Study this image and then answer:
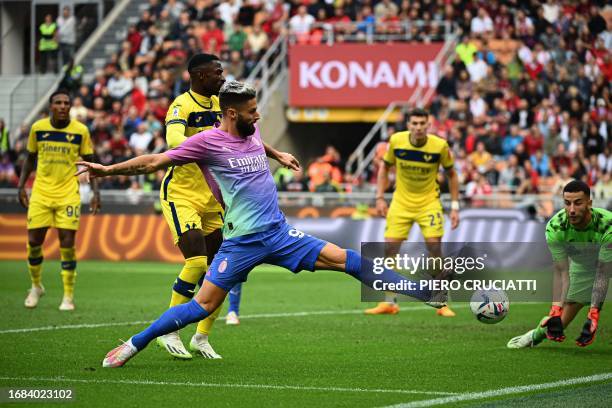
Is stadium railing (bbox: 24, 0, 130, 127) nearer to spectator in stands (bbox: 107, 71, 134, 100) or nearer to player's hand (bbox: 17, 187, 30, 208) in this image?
spectator in stands (bbox: 107, 71, 134, 100)

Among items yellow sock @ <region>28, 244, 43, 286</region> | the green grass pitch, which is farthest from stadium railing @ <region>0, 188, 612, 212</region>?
yellow sock @ <region>28, 244, 43, 286</region>

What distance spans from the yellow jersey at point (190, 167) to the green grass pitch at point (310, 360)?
1397mm

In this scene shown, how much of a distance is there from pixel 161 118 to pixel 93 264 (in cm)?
828

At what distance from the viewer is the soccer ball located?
1045cm

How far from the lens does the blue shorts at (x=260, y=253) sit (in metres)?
9.37

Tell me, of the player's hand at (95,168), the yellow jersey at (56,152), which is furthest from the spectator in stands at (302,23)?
the player's hand at (95,168)

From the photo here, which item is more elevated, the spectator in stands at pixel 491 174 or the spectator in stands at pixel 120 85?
the spectator in stands at pixel 120 85

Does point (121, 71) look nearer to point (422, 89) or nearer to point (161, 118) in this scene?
point (161, 118)

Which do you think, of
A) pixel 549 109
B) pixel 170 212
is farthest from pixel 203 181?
pixel 549 109

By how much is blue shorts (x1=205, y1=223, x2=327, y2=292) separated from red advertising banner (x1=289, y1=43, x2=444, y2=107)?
22404mm

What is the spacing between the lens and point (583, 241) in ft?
35.2

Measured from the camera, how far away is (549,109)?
28.7 metres

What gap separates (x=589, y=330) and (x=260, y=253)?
10.5ft

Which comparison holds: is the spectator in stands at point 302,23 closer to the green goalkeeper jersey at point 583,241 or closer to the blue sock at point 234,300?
the blue sock at point 234,300
